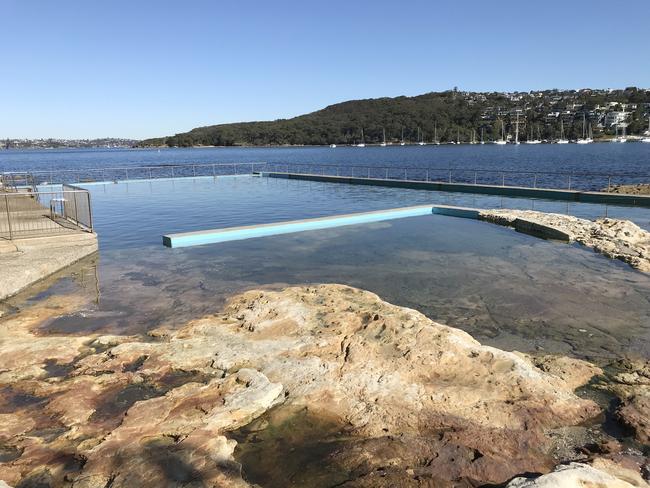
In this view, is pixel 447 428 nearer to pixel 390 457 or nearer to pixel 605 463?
pixel 390 457

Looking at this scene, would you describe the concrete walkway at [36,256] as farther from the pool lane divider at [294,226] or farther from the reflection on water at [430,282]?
the pool lane divider at [294,226]

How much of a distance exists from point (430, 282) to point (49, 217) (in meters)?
11.1

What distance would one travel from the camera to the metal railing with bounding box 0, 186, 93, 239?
12133 millimetres

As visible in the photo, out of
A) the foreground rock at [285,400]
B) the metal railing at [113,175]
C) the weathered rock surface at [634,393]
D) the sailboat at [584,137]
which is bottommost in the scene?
the weathered rock surface at [634,393]

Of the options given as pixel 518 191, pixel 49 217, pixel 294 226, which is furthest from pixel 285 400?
pixel 518 191

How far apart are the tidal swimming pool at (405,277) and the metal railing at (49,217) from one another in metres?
0.90

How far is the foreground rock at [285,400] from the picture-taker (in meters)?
3.83

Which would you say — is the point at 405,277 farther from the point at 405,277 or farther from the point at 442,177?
the point at 442,177

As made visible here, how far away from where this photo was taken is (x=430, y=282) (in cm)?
937

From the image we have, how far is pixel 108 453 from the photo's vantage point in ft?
12.9

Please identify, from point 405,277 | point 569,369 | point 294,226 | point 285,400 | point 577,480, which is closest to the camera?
point 577,480

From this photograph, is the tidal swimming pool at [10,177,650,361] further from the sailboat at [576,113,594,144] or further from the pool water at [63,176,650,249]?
the sailboat at [576,113,594,144]

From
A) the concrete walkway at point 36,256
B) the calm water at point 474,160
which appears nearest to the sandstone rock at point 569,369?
the concrete walkway at point 36,256

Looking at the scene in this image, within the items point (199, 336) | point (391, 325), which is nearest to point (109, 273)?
point (199, 336)
